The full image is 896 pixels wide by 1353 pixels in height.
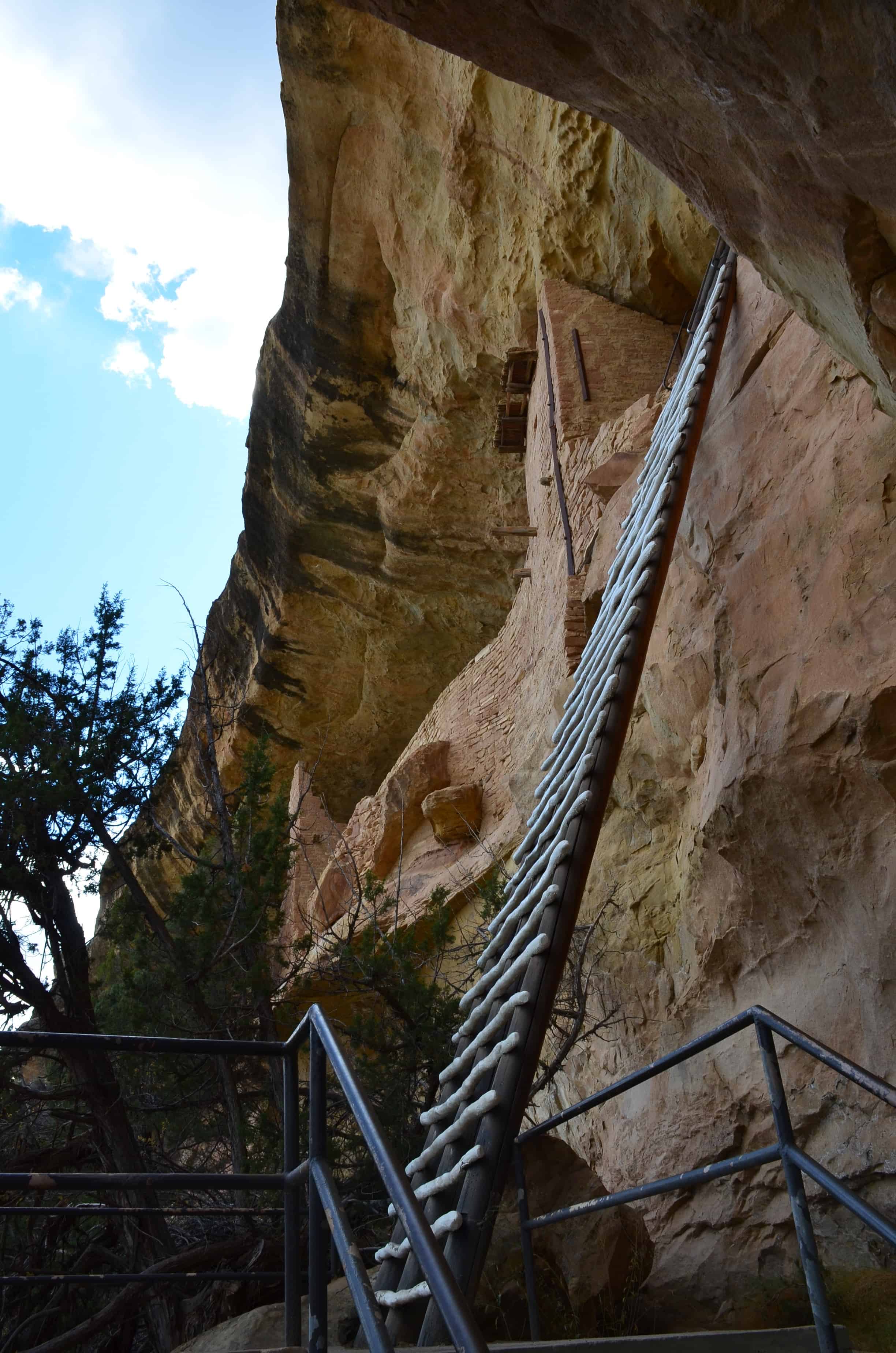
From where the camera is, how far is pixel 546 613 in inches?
321

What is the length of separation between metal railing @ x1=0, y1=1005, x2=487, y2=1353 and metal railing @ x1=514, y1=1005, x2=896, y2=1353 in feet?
2.38

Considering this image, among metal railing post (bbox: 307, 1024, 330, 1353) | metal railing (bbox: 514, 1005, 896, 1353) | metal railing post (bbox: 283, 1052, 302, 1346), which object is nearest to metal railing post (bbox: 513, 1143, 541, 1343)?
metal railing (bbox: 514, 1005, 896, 1353)

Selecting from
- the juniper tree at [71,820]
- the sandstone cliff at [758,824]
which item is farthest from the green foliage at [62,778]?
the sandstone cliff at [758,824]

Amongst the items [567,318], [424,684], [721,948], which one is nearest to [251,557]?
[424,684]

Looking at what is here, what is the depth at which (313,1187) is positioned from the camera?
1680 mm

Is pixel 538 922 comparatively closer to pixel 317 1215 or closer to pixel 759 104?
pixel 317 1215

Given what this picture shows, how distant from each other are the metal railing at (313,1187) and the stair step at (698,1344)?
0.23 m

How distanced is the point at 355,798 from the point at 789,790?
43.9 ft

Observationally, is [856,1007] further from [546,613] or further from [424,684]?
[424,684]

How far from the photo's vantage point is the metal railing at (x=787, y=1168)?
1729 mm

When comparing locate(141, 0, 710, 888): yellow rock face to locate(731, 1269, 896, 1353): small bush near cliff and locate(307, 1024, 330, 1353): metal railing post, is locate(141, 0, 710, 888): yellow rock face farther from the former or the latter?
locate(307, 1024, 330, 1353): metal railing post

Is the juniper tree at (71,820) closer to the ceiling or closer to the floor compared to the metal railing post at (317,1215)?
closer to the ceiling

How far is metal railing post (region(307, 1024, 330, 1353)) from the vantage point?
1.53 m

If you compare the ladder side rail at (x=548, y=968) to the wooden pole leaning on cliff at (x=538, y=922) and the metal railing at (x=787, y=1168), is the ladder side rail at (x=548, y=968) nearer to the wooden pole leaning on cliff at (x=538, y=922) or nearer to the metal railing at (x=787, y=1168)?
the wooden pole leaning on cliff at (x=538, y=922)
